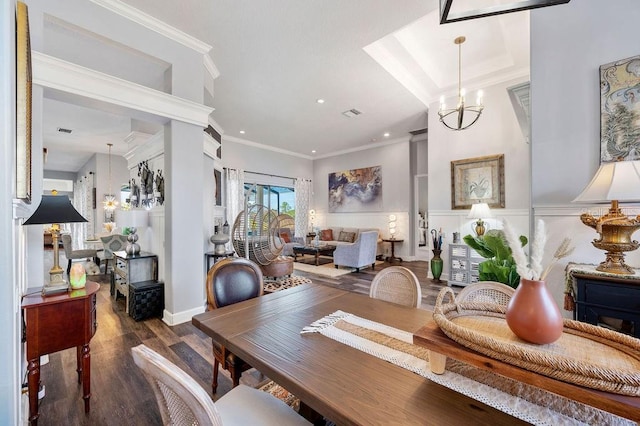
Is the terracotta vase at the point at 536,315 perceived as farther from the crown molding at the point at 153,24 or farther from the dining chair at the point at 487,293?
the crown molding at the point at 153,24

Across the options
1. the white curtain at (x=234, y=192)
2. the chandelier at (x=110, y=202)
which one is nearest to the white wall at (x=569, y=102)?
the white curtain at (x=234, y=192)

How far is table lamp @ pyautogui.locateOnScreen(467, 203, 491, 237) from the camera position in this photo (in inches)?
164

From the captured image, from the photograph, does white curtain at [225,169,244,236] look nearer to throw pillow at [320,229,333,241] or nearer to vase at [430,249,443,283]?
throw pillow at [320,229,333,241]

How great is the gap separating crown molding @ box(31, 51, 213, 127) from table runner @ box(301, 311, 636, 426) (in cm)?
281

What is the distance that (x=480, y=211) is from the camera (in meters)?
4.18

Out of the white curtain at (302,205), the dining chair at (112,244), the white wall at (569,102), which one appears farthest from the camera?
the white curtain at (302,205)

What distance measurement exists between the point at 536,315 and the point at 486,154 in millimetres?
4437

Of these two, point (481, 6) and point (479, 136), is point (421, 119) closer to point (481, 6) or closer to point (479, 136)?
point (479, 136)

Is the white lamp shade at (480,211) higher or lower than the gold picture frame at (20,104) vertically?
lower

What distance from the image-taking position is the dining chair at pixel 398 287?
5.56 ft

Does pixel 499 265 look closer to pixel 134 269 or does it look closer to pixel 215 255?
pixel 215 255

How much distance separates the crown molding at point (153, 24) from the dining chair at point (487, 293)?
11.9 ft

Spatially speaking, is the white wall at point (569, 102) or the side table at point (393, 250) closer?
the white wall at point (569, 102)

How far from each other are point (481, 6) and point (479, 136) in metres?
3.65
